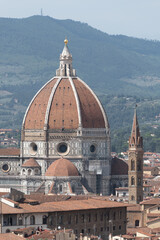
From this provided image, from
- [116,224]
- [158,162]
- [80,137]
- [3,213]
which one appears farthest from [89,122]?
[158,162]

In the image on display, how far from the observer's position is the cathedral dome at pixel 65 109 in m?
127

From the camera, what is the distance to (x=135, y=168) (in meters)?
116

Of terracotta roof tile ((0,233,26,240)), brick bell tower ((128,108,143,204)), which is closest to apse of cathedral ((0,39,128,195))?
brick bell tower ((128,108,143,204))

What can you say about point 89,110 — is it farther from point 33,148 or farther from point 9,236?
point 9,236

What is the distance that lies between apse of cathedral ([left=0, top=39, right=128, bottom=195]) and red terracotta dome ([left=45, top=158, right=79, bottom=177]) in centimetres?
149

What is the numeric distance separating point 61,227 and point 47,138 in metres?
51.8

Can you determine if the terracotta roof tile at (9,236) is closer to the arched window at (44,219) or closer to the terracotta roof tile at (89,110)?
the arched window at (44,219)

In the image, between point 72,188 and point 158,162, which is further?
point 158,162

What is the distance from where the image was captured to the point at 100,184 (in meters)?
127

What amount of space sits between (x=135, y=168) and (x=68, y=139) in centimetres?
1430

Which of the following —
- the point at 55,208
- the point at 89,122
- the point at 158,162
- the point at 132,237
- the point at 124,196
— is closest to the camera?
the point at 132,237

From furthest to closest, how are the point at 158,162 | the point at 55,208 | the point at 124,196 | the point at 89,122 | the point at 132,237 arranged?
the point at 158,162 < the point at 89,122 < the point at 124,196 < the point at 55,208 < the point at 132,237

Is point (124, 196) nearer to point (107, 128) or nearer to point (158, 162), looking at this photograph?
point (107, 128)

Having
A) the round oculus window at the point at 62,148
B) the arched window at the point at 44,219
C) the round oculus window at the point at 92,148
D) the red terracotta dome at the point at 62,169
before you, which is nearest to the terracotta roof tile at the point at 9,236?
the arched window at the point at 44,219
